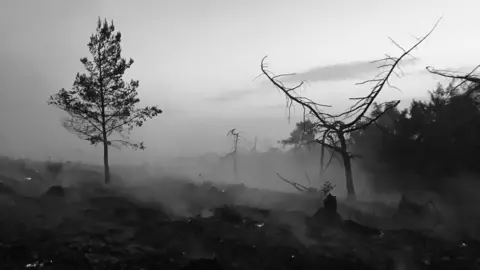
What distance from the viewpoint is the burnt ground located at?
46.4 ft

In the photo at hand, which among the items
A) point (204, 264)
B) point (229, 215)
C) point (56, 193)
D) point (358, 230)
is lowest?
point (358, 230)

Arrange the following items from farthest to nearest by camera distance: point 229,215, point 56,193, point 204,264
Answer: point 56,193 < point 229,215 < point 204,264

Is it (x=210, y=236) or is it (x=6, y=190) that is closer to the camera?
(x=210, y=236)

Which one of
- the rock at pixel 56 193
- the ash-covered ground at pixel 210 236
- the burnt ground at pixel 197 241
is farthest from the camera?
the rock at pixel 56 193

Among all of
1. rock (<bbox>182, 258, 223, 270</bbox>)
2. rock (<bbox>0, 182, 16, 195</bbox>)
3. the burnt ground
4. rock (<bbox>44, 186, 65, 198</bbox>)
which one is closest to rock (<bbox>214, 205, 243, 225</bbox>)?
the burnt ground

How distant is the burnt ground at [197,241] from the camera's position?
46.4 ft

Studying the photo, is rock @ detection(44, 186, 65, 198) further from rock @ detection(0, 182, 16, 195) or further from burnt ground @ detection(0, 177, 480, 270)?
rock @ detection(0, 182, 16, 195)

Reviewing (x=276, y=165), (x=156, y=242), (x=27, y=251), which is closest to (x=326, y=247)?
(x=156, y=242)

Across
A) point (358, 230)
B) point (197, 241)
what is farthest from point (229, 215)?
point (358, 230)

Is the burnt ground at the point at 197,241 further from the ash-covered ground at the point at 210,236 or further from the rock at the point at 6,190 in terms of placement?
the rock at the point at 6,190

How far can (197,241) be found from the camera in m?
16.9

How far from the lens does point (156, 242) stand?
54.1ft

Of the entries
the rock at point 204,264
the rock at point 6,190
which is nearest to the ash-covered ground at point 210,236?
the rock at point 204,264

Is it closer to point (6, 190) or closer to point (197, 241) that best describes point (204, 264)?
point (197, 241)
